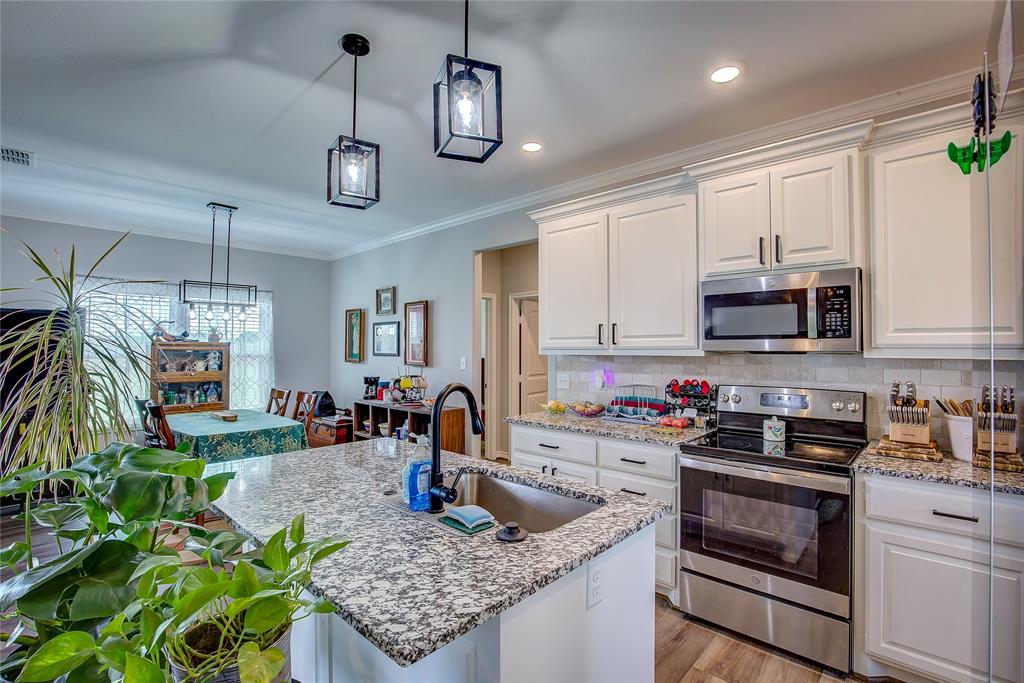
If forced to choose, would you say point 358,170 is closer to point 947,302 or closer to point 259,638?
point 259,638

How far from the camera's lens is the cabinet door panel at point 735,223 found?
2494 millimetres

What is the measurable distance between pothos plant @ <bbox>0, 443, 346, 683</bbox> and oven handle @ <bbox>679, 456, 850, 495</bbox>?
2.02 m

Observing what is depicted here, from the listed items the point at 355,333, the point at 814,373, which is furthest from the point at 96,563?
the point at 355,333

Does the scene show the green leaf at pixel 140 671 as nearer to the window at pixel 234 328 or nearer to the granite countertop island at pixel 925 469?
the granite countertop island at pixel 925 469

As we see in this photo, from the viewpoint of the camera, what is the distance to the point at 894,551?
1.90m

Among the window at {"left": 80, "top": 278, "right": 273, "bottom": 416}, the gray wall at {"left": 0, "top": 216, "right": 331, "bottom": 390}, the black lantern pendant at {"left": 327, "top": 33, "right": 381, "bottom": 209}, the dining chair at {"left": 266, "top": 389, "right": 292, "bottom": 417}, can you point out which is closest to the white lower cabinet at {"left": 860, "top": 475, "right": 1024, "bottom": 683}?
the black lantern pendant at {"left": 327, "top": 33, "right": 381, "bottom": 209}

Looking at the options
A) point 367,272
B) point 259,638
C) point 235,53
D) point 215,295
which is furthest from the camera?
point 367,272

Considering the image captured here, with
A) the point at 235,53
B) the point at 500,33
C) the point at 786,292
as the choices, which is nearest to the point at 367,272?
the point at 235,53

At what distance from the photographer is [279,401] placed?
5523 mm

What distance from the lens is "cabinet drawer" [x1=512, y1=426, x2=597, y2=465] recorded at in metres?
2.85

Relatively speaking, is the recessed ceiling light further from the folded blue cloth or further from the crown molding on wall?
the folded blue cloth

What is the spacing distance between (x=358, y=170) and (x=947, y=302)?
2524 millimetres

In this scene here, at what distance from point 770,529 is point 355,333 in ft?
17.1

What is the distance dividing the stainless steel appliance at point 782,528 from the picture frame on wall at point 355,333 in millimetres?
4594
